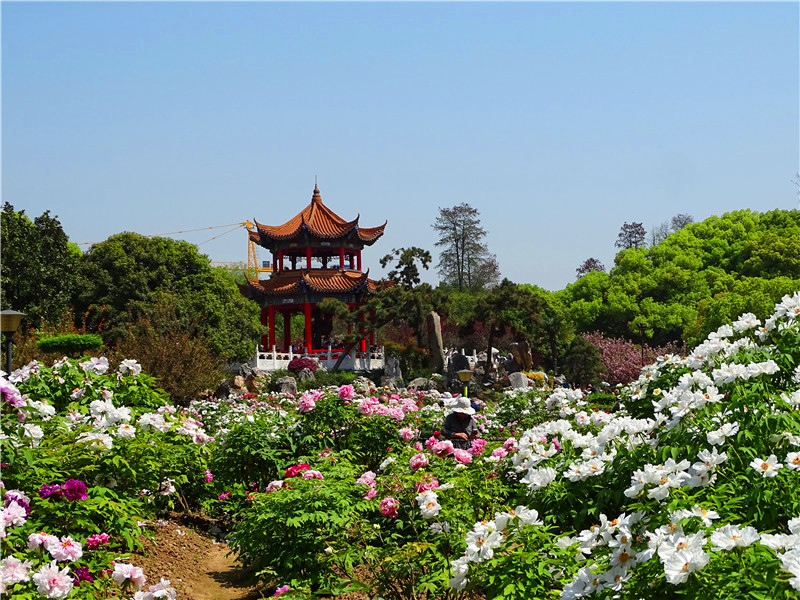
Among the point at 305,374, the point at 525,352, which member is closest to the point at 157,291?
the point at 305,374

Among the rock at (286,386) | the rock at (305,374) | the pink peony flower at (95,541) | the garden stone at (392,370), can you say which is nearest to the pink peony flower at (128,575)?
the pink peony flower at (95,541)

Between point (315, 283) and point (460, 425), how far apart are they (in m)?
25.4

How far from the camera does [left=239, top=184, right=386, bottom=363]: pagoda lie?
33031mm

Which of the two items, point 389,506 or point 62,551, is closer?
point 62,551

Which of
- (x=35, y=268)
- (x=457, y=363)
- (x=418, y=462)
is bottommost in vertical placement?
(x=418, y=462)

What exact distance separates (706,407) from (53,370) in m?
5.36

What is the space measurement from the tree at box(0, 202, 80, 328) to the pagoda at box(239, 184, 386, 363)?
8282mm

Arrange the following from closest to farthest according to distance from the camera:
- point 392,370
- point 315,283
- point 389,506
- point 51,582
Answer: point 51,582
point 389,506
point 392,370
point 315,283

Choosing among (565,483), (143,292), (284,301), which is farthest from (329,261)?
(565,483)

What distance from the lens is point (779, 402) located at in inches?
143

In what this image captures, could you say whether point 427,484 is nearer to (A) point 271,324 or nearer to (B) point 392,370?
(B) point 392,370

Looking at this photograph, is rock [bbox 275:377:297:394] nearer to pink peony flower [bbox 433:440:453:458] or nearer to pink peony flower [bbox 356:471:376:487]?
pink peony flower [bbox 433:440:453:458]

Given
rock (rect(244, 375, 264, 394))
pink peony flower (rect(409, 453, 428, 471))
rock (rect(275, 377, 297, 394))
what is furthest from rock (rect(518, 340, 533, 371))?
pink peony flower (rect(409, 453, 428, 471))

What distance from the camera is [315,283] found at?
3312 cm
